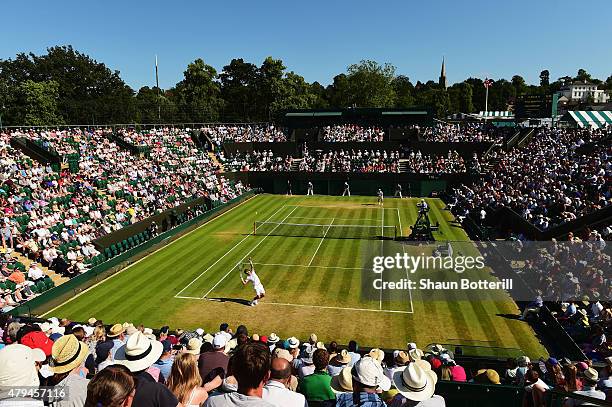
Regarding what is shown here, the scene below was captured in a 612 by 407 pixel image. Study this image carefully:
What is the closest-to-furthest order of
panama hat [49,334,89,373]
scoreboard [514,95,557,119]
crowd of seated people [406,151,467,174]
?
panama hat [49,334,89,373] < crowd of seated people [406,151,467,174] < scoreboard [514,95,557,119]

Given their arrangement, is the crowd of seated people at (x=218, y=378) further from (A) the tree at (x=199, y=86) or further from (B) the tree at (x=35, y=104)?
(A) the tree at (x=199, y=86)

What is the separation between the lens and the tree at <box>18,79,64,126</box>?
6238 cm

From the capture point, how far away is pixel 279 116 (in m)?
62.4

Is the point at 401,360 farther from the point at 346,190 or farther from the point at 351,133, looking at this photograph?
the point at 351,133

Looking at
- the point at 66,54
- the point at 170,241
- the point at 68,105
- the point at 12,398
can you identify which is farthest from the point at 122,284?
the point at 66,54

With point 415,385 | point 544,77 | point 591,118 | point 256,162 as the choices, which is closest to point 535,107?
point 591,118

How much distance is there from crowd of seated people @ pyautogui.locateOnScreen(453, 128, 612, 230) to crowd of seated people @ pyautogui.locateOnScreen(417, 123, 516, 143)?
4.51 metres

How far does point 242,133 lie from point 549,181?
3784 centimetres

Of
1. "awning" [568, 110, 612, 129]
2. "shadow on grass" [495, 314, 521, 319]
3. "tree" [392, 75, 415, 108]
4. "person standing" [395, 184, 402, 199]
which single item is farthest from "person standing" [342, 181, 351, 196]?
"tree" [392, 75, 415, 108]

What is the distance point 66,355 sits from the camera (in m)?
4.87

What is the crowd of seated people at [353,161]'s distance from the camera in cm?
4784

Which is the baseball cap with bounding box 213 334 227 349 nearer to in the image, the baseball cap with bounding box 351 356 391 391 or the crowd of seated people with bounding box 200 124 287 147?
the baseball cap with bounding box 351 356 391 391

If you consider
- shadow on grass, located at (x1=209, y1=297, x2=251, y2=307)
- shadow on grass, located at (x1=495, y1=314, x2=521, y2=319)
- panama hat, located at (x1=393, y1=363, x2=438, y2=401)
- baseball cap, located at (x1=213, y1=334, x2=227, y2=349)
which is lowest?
shadow on grass, located at (x1=495, y1=314, x2=521, y2=319)

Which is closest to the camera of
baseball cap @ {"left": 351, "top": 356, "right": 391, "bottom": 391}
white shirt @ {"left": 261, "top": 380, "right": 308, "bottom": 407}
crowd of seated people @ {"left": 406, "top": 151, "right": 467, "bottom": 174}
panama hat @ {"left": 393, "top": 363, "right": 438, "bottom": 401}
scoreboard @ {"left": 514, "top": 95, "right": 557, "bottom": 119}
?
white shirt @ {"left": 261, "top": 380, "right": 308, "bottom": 407}
